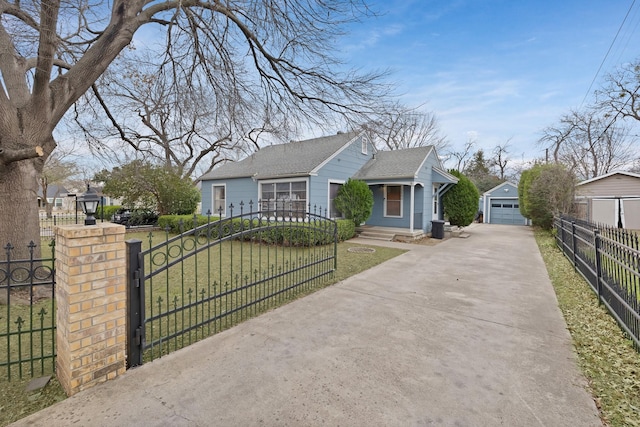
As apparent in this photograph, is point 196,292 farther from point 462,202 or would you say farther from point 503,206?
point 503,206

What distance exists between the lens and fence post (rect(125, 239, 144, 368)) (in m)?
2.83

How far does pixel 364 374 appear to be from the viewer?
278 cm

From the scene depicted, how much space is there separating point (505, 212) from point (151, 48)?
91.0ft

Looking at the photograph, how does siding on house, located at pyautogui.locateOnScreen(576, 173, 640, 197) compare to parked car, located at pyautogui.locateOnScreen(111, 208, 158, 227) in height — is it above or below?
above

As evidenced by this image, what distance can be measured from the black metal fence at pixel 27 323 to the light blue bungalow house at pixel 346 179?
828cm

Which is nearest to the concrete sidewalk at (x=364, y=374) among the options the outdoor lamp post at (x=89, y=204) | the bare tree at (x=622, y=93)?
the outdoor lamp post at (x=89, y=204)

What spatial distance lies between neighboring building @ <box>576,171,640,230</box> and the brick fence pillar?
22.4 meters

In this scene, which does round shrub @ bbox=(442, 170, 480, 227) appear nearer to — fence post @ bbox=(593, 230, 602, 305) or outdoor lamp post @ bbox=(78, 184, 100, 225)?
fence post @ bbox=(593, 230, 602, 305)

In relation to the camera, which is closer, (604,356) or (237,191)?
(604,356)

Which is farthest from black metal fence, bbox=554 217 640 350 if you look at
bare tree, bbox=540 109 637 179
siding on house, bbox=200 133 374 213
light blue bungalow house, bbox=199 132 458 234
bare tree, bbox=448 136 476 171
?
bare tree, bbox=448 136 476 171

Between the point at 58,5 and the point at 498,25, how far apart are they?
979cm

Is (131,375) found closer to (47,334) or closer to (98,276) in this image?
(98,276)

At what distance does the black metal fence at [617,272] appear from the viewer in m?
3.47

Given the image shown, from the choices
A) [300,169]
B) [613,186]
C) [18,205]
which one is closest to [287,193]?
[300,169]
